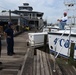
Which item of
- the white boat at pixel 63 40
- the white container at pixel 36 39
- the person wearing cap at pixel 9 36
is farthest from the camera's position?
the white container at pixel 36 39

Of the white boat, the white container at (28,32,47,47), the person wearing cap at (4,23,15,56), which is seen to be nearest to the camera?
the person wearing cap at (4,23,15,56)

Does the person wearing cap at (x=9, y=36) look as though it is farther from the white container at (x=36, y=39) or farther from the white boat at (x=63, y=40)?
the white container at (x=36, y=39)

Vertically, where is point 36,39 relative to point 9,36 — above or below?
below

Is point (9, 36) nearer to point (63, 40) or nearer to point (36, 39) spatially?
point (63, 40)

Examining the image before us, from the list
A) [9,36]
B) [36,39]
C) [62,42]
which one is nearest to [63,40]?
[62,42]

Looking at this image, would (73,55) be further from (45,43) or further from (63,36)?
(45,43)

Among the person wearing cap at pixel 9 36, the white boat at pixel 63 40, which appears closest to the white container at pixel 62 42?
the white boat at pixel 63 40

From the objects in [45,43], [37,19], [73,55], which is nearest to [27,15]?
[37,19]

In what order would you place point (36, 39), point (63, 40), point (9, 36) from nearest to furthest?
1. point (9, 36)
2. point (63, 40)
3. point (36, 39)

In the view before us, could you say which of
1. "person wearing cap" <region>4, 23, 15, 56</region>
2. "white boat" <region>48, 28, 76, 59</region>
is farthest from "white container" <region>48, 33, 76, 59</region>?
"person wearing cap" <region>4, 23, 15, 56</region>

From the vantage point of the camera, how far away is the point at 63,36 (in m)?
11.8

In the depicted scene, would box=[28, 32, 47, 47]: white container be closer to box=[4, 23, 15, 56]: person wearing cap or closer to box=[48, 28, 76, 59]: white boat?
box=[48, 28, 76, 59]: white boat

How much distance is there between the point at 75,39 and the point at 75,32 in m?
0.61

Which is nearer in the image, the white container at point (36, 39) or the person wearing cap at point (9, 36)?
the person wearing cap at point (9, 36)
